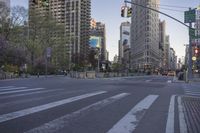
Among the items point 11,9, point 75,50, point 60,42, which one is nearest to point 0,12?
point 11,9

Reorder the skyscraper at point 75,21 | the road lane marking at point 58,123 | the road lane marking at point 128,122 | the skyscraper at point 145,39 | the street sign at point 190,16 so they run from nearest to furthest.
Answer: the road lane marking at point 58,123 < the road lane marking at point 128,122 < the street sign at point 190,16 < the skyscraper at point 75,21 < the skyscraper at point 145,39

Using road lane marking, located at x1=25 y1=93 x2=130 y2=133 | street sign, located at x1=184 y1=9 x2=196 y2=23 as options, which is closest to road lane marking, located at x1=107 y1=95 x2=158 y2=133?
road lane marking, located at x1=25 y1=93 x2=130 y2=133

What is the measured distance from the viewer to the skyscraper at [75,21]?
13988cm

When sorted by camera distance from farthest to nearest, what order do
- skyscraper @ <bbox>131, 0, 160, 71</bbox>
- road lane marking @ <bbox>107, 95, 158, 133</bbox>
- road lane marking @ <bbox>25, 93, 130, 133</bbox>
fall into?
1. skyscraper @ <bbox>131, 0, 160, 71</bbox>
2. road lane marking @ <bbox>107, 95, 158, 133</bbox>
3. road lane marking @ <bbox>25, 93, 130, 133</bbox>

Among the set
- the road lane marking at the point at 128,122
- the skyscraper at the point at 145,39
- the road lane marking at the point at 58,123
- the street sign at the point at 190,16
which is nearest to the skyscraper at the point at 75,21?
the skyscraper at the point at 145,39

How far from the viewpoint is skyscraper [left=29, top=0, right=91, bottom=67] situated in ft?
459

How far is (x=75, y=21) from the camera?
6407 inches

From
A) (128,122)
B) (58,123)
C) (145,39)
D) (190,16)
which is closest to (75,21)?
(145,39)

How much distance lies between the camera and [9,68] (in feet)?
228

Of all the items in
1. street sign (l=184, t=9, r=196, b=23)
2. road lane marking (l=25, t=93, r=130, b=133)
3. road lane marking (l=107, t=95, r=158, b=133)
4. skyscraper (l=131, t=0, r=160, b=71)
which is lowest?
road lane marking (l=107, t=95, r=158, b=133)

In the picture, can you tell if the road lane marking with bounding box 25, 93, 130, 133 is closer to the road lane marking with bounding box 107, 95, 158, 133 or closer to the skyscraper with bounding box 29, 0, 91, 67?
the road lane marking with bounding box 107, 95, 158, 133

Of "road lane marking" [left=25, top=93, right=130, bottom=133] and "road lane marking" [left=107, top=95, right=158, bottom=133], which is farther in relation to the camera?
"road lane marking" [left=107, top=95, right=158, bottom=133]

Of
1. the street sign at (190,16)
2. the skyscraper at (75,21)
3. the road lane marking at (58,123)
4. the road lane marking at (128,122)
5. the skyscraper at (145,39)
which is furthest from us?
the skyscraper at (145,39)

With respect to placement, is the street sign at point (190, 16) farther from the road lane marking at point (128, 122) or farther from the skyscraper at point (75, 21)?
the skyscraper at point (75, 21)
